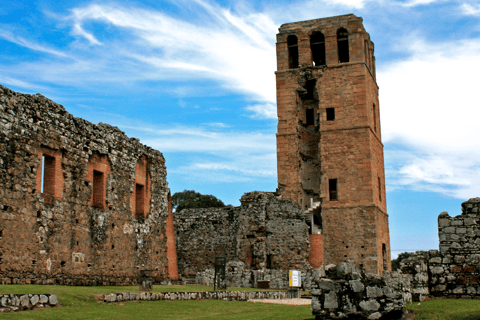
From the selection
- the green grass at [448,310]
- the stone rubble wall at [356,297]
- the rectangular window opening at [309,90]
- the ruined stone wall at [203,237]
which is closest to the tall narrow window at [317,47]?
the rectangular window opening at [309,90]

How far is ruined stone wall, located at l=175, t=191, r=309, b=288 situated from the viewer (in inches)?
1000

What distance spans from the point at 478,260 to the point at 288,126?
65.1 feet

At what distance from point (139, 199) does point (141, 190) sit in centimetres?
35

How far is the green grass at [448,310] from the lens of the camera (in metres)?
9.44

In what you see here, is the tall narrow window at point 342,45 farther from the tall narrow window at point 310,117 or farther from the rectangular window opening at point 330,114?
the rectangular window opening at point 330,114

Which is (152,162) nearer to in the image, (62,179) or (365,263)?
(62,179)

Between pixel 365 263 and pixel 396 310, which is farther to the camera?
pixel 365 263

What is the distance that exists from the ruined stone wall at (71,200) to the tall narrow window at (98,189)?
3cm

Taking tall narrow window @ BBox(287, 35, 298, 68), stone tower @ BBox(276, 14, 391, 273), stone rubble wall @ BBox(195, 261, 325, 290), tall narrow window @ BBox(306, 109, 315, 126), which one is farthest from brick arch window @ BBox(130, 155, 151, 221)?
tall narrow window @ BBox(287, 35, 298, 68)

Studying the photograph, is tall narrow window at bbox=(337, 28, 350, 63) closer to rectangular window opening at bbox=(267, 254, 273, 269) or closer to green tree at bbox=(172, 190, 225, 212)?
rectangular window opening at bbox=(267, 254, 273, 269)

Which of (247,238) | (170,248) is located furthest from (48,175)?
(247,238)

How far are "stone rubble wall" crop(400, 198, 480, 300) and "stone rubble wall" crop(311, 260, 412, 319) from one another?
136 inches

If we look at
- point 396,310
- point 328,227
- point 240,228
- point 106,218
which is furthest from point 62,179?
point 328,227

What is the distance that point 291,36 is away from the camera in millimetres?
33969
